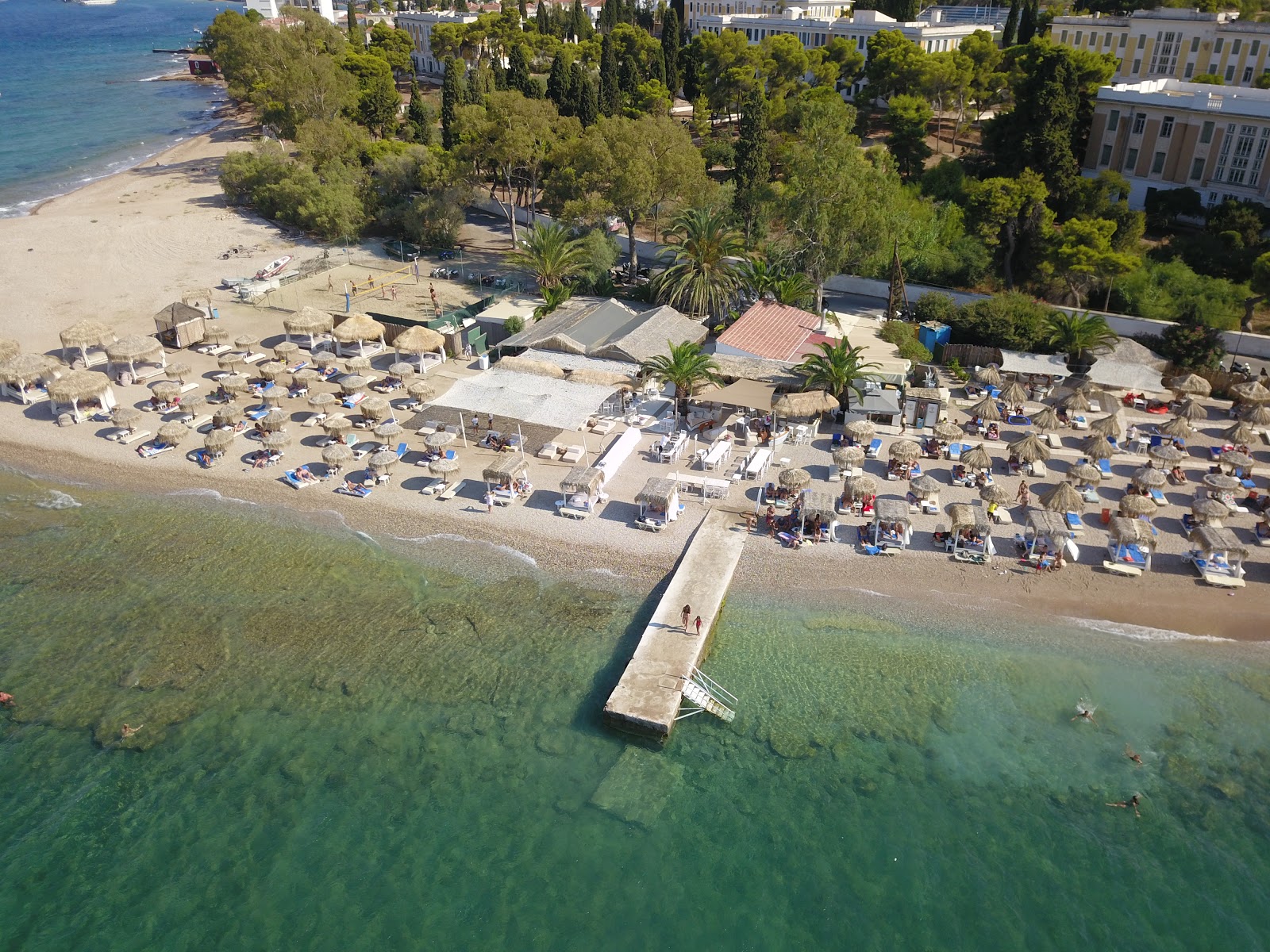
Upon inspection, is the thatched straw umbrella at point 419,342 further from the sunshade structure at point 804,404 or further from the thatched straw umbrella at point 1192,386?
the thatched straw umbrella at point 1192,386

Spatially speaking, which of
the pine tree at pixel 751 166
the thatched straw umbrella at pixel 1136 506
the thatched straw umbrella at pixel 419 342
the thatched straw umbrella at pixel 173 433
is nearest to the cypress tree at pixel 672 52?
the pine tree at pixel 751 166

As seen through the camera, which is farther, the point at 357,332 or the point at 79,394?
the point at 357,332

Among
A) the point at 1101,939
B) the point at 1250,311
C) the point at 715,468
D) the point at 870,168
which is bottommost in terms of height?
the point at 1101,939

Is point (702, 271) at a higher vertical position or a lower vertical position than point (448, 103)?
lower

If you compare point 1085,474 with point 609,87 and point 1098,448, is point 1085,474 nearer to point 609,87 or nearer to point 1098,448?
point 1098,448

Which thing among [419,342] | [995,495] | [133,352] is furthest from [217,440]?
[995,495]

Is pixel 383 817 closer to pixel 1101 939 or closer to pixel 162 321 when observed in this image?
pixel 1101 939

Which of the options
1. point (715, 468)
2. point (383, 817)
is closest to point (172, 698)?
point (383, 817)

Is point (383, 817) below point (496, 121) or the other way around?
below
